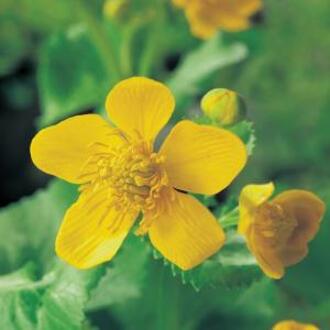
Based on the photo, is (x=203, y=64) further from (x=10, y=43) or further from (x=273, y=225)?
(x=273, y=225)

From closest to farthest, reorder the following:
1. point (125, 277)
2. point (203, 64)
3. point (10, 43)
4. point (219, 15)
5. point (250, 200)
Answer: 1. point (250, 200)
2. point (125, 277)
3. point (219, 15)
4. point (203, 64)
5. point (10, 43)

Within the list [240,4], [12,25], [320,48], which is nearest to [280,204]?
[240,4]

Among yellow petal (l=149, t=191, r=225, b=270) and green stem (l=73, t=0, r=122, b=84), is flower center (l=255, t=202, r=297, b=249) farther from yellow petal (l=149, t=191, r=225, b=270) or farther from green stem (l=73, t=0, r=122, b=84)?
green stem (l=73, t=0, r=122, b=84)

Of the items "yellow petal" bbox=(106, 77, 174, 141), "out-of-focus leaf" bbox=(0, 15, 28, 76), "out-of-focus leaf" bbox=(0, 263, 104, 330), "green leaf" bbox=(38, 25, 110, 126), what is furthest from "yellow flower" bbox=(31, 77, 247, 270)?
"out-of-focus leaf" bbox=(0, 15, 28, 76)

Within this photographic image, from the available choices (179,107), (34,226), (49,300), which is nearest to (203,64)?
(179,107)

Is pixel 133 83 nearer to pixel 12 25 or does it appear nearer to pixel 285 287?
pixel 285 287

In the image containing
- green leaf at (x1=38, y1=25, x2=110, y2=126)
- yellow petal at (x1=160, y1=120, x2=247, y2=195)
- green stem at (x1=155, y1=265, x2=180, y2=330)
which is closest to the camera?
yellow petal at (x1=160, y1=120, x2=247, y2=195)
